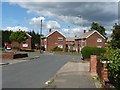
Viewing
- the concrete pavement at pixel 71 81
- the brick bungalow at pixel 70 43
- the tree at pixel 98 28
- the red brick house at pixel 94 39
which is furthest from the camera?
the tree at pixel 98 28

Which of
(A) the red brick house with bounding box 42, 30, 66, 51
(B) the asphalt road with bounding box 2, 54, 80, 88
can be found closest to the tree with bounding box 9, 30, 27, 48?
(A) the red brick house with bounding box 42, 30, 66, 51

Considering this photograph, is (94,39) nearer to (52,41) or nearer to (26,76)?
(52,41)

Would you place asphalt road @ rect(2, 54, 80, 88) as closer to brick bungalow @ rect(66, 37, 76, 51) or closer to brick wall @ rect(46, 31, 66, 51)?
brick wall @ rect(46, 31, 66, 51)

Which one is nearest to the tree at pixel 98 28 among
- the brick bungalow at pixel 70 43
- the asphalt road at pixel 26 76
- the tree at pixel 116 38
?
the brick bungalow at pixel 70 43

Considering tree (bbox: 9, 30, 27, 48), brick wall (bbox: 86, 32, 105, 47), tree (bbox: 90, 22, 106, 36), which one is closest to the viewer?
tree (bbox: 9, 30, 27, 48)

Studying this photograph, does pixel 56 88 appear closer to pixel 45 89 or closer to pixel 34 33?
pixel 45 89

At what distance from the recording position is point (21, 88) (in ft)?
48.4

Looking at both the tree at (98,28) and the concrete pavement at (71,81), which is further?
the tree at (98,28)

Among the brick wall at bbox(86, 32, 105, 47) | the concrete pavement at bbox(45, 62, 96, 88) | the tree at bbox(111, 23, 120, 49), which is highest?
the brick wall at bbox(86, 32, 105, 47)

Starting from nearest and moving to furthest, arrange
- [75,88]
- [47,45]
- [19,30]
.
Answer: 1. [75,88]
2. [19,30]
3. [47,45]

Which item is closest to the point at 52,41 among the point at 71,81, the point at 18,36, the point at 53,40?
the point at 53,40

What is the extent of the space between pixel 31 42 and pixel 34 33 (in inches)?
581

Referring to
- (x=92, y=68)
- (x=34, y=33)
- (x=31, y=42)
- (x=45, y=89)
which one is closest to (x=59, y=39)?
(x=31, y=42)

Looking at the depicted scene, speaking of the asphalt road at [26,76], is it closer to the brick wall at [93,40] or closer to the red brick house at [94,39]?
the red brick house at [94,39]
